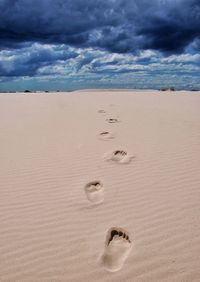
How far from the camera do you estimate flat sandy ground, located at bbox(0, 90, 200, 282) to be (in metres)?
2.44

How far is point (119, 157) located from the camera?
5.32 metres

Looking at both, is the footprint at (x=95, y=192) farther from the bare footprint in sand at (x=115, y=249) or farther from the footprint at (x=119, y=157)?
the footprint at (x=119, y=157)

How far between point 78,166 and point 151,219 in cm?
202

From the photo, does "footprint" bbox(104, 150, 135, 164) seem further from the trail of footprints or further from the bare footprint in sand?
the bare footprint in sand

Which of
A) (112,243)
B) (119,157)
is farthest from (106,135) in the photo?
(112,243)

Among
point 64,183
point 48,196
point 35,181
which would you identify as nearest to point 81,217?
point 48,196

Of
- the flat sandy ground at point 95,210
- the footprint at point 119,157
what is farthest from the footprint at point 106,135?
the footprint at point 119,157

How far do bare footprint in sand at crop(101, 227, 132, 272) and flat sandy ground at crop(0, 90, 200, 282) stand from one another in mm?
57

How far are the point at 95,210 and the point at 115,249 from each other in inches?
29.0

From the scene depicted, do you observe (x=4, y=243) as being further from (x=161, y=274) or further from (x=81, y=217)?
(x=161, y=274)

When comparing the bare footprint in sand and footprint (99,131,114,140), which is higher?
footprint (99,131,114,140)

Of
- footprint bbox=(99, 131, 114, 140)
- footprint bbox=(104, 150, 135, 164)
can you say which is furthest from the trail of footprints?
footprint bbox=(99, 131, 114, 140)

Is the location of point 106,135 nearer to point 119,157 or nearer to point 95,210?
point 119,157

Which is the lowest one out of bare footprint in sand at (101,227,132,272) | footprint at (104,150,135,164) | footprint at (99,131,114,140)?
bare footprint in sand at (101,227,132,272)
